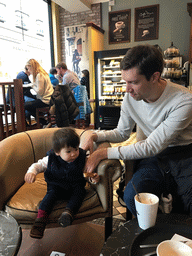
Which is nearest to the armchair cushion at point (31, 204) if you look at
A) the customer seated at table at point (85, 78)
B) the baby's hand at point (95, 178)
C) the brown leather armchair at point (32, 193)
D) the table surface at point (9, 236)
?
the brown leather armchair at point (32, 193)

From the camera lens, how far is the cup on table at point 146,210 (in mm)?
891

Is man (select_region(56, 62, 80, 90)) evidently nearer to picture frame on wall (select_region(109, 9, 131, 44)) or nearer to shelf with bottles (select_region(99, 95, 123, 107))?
shelf with bottles (select_region(99, 95, 123, 107))

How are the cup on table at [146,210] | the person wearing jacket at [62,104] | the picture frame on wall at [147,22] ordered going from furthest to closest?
the picture frame on wall at [147,22] < the person wearing jacket at [62,104] < the cup on table at [146,210]

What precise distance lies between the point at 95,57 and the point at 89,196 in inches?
182

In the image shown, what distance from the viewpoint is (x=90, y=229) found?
1.77m

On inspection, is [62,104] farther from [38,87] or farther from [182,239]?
[182,239]

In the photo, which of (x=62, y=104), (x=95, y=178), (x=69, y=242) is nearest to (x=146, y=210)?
(x=95, y=178)

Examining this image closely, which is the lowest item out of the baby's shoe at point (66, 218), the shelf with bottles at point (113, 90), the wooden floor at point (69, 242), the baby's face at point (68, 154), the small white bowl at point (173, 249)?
the wooden floor at point (69, 242)

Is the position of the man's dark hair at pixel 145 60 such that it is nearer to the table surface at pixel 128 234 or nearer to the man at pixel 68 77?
the table surface at pixel 128 234

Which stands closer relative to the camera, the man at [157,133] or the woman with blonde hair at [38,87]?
the man at [157,133]

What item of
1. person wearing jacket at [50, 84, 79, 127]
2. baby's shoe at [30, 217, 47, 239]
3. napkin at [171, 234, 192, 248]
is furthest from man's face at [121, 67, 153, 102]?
person wearing jacket at [50, 84, 79, 127]

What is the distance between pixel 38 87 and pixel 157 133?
2.75 m

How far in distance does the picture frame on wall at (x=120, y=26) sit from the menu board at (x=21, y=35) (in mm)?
1991

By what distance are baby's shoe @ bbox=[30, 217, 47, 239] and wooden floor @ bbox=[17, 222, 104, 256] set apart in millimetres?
346
